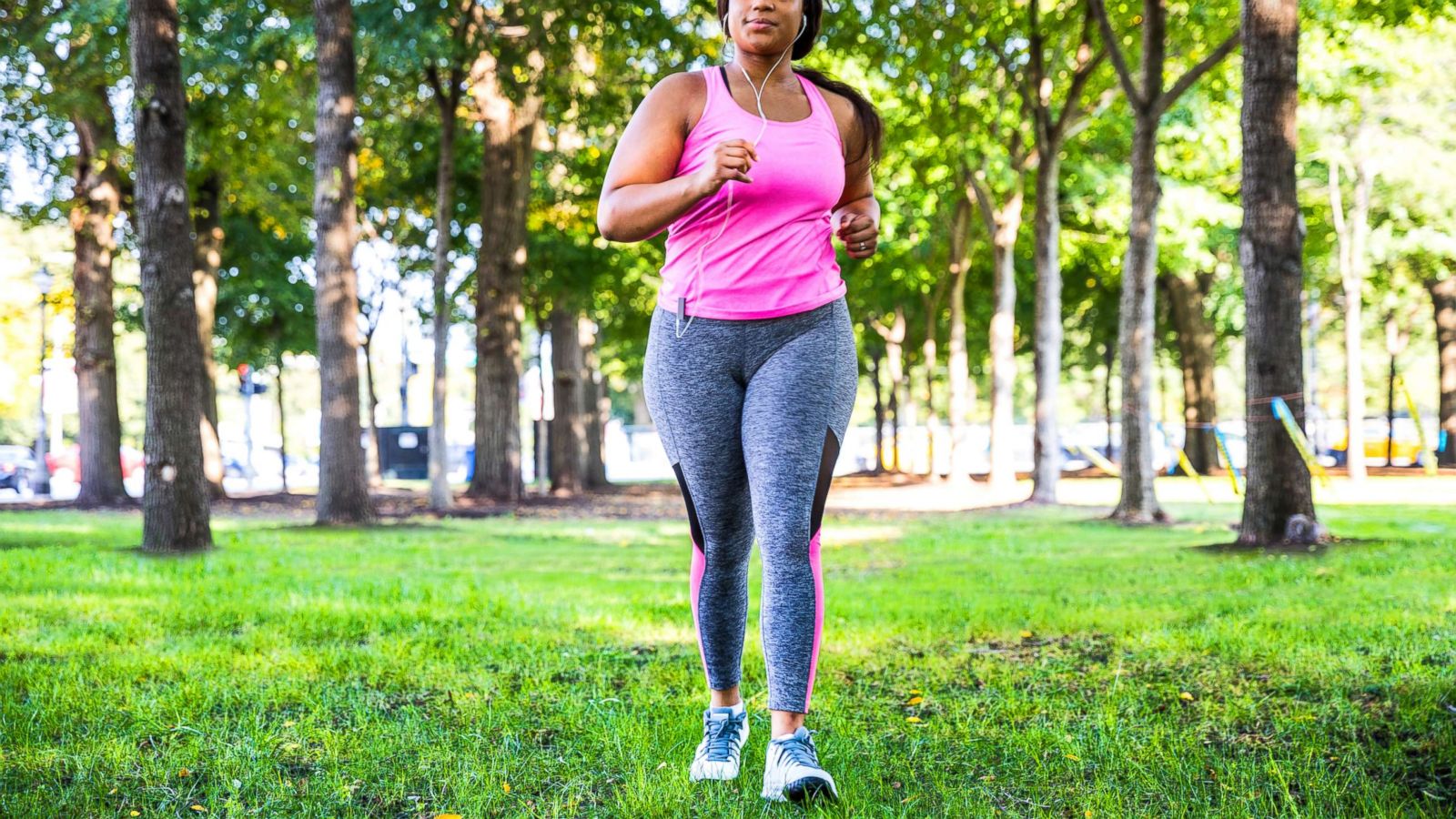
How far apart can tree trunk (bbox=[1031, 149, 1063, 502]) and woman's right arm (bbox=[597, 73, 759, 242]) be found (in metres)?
15.4

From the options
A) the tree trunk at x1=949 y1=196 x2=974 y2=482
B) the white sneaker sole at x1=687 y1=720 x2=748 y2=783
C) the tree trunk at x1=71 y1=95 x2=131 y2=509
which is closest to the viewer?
the white sneaker sole at x1=687 y1=720 x2=748 y2=783

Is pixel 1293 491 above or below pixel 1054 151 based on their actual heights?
below

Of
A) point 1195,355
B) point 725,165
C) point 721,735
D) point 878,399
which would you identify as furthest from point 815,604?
point 878,399

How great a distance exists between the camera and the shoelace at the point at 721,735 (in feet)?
10.4

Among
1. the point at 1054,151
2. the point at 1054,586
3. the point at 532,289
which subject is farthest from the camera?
the point at 532,289

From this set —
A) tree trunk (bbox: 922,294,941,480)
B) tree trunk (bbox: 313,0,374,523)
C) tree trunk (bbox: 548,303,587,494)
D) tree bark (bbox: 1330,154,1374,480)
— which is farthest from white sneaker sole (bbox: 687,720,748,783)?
tree trunk (bbox: 922,294,941,480)

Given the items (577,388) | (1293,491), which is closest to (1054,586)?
(1293,491)

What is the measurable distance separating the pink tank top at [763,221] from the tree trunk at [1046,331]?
1531 cm

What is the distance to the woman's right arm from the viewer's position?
2930mm

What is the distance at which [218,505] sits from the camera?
66.6 feet

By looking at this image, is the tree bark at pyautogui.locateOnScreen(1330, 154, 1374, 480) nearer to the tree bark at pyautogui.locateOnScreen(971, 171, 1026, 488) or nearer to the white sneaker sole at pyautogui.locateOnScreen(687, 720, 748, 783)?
the tree bark at pyautogui.locateOnScreen(971, 171, 1026, 488)

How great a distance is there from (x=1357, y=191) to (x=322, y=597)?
23297 mm

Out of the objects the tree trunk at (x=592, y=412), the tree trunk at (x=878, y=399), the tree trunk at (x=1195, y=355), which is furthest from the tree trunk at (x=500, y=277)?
the tree trunk at (x=878, y=399)

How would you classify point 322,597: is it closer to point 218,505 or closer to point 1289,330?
point 1289,330
